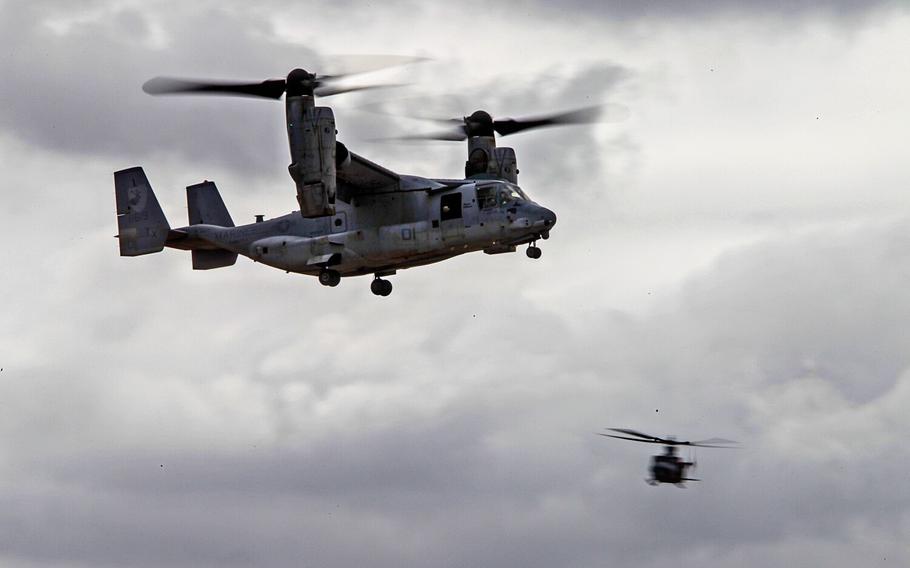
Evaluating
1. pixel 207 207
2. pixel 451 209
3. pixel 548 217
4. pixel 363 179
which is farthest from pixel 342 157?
pixel 207 207

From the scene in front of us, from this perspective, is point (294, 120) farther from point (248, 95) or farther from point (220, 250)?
point (220, 250)

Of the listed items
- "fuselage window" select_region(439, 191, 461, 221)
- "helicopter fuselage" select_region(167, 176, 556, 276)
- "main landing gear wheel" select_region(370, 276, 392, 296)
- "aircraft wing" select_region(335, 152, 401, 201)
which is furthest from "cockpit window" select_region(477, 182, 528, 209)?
"main landing gear wheel" select_region(370, 276, 392, 296)

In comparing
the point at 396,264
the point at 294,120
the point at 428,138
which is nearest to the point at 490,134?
the point at 428,138

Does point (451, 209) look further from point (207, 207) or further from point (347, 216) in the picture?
point (207, 207)

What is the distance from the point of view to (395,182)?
80.9 metres

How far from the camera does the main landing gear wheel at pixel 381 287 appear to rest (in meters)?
82.1

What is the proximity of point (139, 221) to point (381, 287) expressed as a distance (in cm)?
1177

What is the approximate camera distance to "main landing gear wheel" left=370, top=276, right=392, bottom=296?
82.1 metres

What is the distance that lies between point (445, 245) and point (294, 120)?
28.8ft

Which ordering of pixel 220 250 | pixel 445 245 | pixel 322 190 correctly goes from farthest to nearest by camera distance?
pixel 220 250, pixel 445 245, pixel 322 190

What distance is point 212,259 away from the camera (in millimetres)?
86250

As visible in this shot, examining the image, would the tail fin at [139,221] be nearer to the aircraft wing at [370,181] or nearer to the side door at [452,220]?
the aircraft wing at [370,181]

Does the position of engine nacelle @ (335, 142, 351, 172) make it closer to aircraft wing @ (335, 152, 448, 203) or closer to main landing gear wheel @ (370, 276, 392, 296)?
aircraft wing @ (335, 152, 448, 203)

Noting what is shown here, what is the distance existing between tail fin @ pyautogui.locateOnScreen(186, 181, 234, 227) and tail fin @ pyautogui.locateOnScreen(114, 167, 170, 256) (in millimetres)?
2342
